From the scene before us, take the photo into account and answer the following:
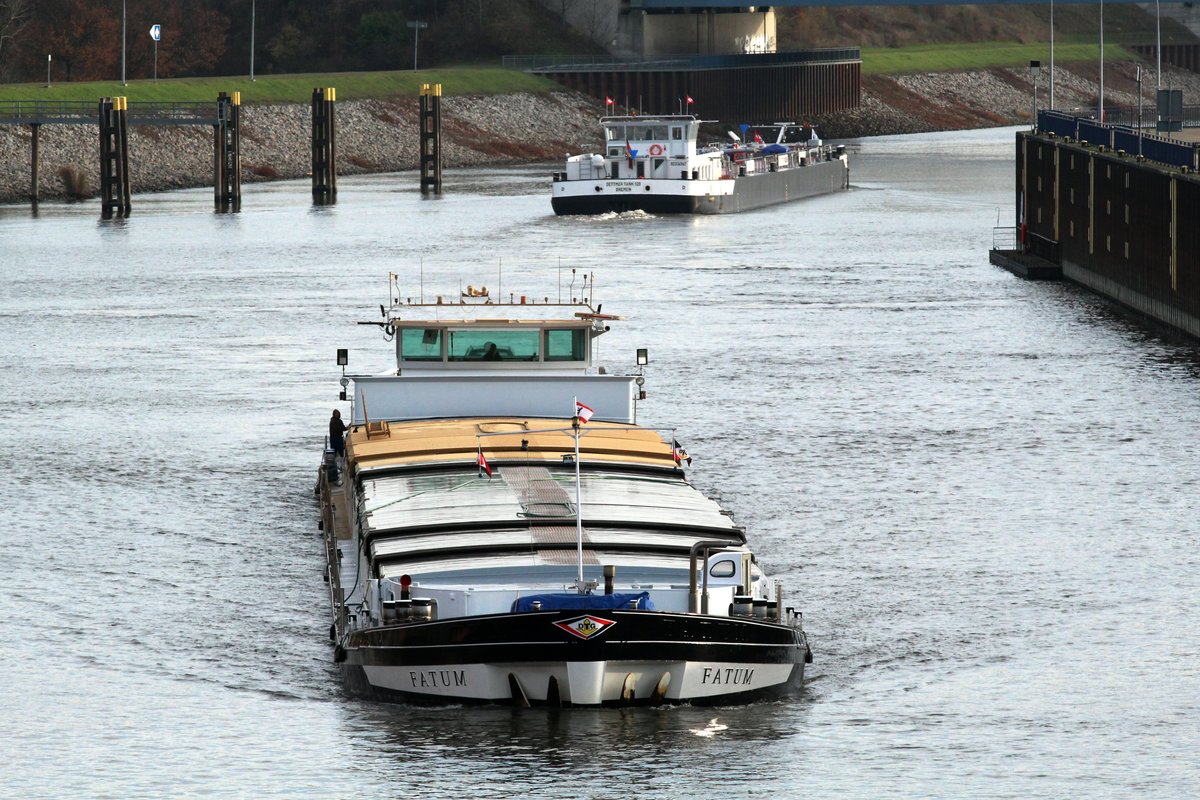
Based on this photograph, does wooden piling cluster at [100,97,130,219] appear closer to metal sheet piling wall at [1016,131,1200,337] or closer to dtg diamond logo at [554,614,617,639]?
metal sheet piling wall at [1016,131,1200,337]

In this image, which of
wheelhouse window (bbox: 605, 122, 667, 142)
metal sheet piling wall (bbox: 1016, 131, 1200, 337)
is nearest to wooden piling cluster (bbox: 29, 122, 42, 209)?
wheelhouse window (bbox: 605, 122, 667, 142)

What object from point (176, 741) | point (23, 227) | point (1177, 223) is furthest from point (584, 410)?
point (23, 227)

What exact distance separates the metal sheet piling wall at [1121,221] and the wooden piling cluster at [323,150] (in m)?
39.2

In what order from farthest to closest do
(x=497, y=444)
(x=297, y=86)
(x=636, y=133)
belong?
(x=297, y=86) → (x=636, y=133) → (x=497, y=444)

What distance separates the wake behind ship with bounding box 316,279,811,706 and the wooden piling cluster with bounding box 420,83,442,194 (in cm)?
8272

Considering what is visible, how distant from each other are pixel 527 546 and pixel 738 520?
11.0 metres

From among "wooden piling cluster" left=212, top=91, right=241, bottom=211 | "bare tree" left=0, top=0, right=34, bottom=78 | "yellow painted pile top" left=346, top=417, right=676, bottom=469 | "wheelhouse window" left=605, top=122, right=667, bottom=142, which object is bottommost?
"yellow painted pile top" left=346, top=417, right=676, bottom=469

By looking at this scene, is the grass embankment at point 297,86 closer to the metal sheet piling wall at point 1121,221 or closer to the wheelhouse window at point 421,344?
the metal sheet piling wall at point 1121,221

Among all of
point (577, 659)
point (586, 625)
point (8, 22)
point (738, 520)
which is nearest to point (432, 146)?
point (8, 22)

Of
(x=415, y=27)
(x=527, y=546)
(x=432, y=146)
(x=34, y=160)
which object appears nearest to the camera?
(x=527, y=546)

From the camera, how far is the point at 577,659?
23.6 m

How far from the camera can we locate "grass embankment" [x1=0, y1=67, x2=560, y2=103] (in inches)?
4749

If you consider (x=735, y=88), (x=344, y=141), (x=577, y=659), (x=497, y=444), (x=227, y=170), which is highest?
(x=735, y=88)

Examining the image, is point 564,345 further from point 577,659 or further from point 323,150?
point 323,150
